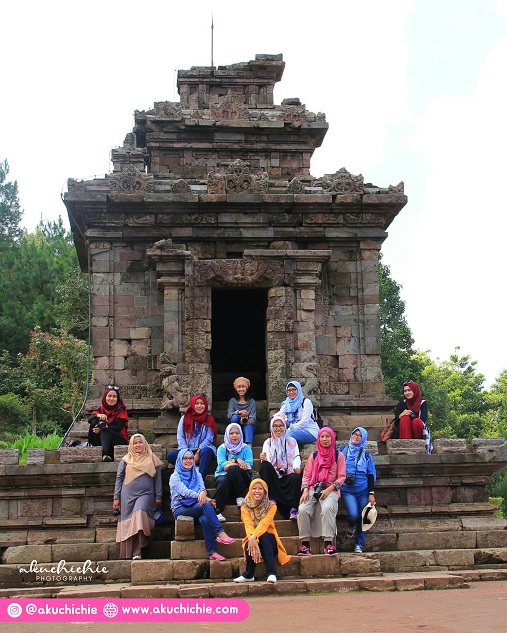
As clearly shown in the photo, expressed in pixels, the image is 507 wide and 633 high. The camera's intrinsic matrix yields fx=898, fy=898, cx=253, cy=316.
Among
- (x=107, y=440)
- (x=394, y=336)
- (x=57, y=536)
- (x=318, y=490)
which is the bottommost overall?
(x=57, y=536)

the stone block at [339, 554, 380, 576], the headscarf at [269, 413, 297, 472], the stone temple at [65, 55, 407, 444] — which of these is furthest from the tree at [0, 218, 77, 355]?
the stone block at [339, 554, 380, 576]

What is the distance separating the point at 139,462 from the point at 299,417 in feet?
8.50

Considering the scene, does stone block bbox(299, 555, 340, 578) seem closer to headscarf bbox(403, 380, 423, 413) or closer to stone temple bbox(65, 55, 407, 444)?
headscarf bbox(403, 380, 423, 413)

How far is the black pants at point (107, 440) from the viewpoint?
12531 mm

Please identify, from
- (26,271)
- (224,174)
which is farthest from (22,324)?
(224,174)

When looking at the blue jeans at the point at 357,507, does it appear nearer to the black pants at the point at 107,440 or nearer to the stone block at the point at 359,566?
the stone block at the point at 359,566

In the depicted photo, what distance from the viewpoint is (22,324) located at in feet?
130

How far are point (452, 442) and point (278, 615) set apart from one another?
5312 mm

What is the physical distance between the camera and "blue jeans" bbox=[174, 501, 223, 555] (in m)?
10.5

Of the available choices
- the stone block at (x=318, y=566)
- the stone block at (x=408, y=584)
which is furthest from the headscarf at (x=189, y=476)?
the stone block at (x=408, y=584)

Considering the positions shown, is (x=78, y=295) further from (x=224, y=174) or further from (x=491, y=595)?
(x=491, y=595)

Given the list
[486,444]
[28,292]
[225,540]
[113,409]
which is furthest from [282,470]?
[28,292]

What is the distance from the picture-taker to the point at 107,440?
1259 centimetres

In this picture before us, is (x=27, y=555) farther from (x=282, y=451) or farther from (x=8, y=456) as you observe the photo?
(x=282, y=451)
